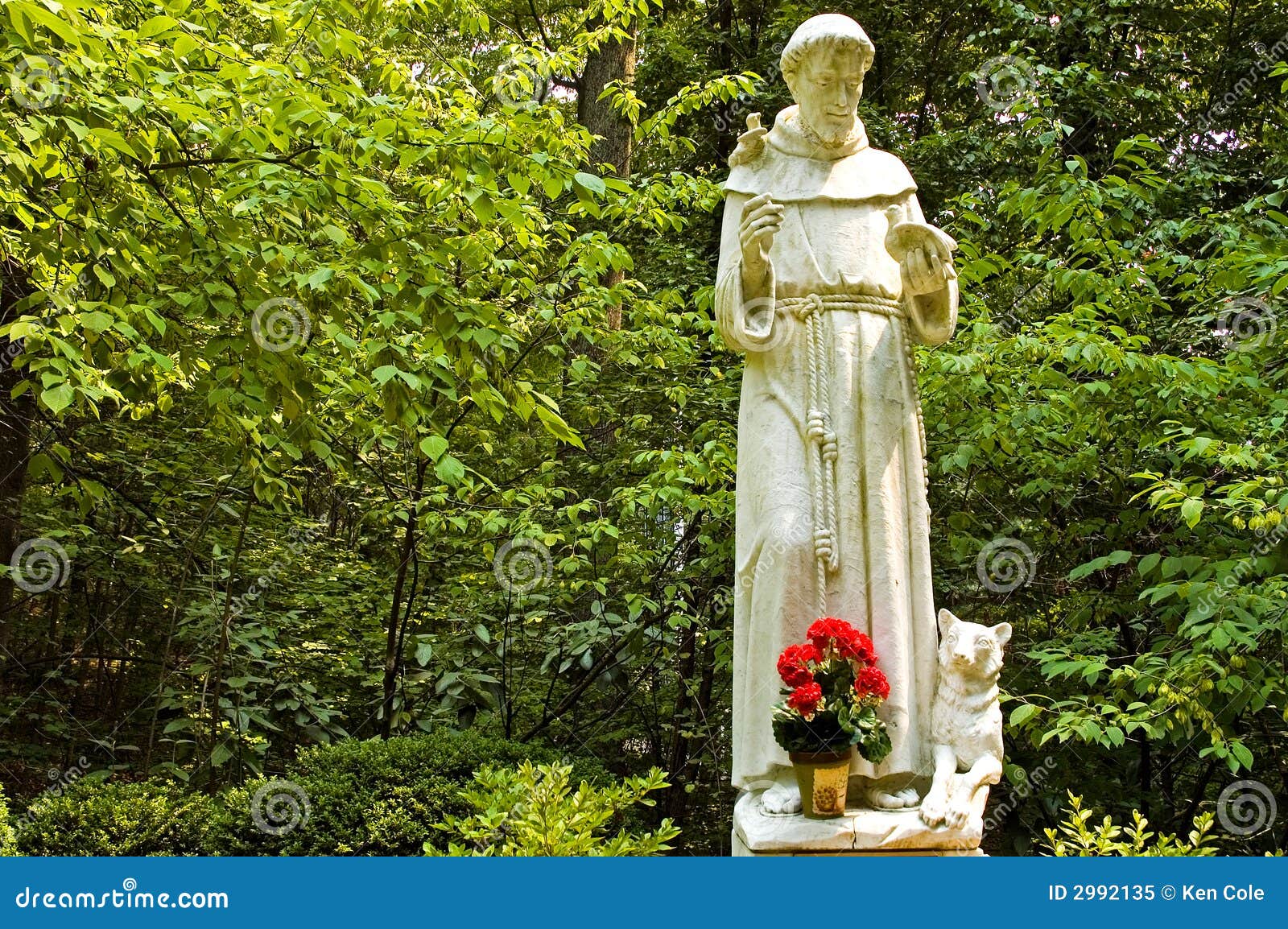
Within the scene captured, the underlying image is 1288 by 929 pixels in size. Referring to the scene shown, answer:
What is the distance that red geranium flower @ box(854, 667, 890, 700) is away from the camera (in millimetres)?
3791

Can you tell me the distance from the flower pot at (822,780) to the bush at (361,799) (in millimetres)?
3829

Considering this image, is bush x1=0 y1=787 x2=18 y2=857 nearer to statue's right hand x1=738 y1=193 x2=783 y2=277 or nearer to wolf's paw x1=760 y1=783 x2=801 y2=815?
wolf's paw x1=760 y1=783 x2=801 y2=815

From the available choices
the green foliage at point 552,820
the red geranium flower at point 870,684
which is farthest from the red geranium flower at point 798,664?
the green foliage at point 552,820

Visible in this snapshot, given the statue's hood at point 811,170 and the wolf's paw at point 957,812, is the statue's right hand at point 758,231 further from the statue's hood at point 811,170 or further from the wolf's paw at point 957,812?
the wolf's paw at point 957,812

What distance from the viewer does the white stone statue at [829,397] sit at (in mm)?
4172

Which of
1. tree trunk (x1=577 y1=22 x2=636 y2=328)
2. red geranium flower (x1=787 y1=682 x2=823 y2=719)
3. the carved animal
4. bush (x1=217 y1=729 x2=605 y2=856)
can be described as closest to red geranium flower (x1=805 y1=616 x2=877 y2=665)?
red geranium flower (x1=787 y1=682 x2=823 y2=719)

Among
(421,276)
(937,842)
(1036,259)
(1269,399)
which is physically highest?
(1036,259)

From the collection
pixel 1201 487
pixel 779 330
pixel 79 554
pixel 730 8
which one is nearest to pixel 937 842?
pixel 779 330

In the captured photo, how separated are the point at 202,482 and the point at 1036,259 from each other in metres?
5.99

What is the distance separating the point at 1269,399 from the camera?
620cm

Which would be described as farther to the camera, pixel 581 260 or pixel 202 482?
pixel 202 482

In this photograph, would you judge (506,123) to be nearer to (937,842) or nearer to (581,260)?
(581,260)

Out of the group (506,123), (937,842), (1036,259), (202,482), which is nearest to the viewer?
(937,842)

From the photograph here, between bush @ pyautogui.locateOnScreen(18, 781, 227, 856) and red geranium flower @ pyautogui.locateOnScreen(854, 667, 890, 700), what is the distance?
495cm
